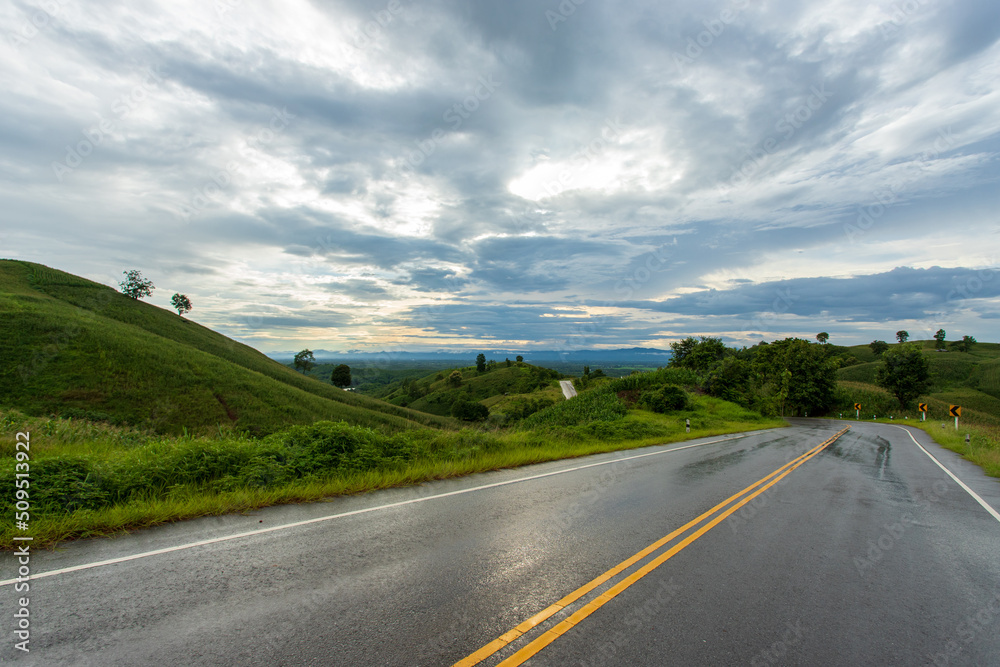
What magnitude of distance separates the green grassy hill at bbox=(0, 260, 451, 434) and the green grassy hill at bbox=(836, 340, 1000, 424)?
63913 millimetres

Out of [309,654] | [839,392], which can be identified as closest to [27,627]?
[309,654]

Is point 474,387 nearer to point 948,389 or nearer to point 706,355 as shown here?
point 706,355

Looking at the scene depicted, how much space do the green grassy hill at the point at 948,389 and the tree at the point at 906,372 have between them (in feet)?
6.64

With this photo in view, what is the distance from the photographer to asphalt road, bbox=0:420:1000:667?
10.8 ft

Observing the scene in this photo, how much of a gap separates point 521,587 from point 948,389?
113m

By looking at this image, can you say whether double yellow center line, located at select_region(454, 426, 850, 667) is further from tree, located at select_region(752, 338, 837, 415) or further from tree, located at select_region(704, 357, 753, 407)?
tree, located at select_region(752, 338, 837, 415)

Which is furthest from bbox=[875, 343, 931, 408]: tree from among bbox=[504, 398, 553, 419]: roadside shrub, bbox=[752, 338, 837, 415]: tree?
bbox=[504, 398, 553, 419]: roadside shrub

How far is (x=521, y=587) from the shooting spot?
4281mm

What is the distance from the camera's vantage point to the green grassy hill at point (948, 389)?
61438mm

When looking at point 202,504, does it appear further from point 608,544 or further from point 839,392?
point 839,392

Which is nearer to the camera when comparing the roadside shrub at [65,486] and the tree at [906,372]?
the roadside shrub at [65,486]

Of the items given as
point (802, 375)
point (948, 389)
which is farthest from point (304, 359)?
point (948, 389)

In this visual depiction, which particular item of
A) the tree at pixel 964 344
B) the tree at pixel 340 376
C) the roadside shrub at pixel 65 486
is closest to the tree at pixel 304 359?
the tree at pixel 340 376

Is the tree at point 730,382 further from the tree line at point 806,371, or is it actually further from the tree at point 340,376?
the tree at point 340,376
